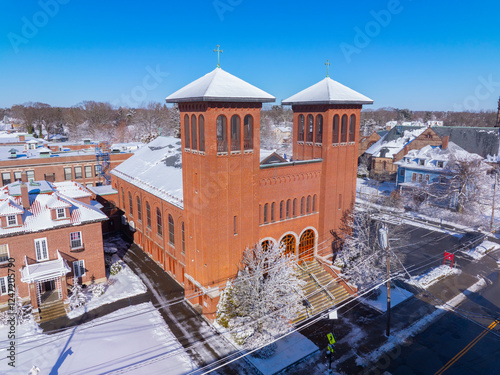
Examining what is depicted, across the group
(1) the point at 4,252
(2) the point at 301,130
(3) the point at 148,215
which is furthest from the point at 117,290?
(2) the point at 301,130

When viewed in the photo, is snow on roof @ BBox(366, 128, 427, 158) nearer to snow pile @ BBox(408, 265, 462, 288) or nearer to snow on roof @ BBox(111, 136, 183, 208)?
snow pile @ BBox(408, 265, 462, 288)

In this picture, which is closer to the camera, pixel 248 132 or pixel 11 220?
pixel 248 132

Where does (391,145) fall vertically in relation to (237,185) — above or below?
below

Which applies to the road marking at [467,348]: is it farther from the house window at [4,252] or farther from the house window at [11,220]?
the house window at [11,220]

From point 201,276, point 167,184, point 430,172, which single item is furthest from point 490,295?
point 430,172

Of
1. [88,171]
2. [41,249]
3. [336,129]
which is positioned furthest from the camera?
[88,171]

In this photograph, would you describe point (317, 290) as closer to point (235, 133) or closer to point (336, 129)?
point (336, 129)

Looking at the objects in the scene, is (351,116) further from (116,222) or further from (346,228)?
(116,222)
